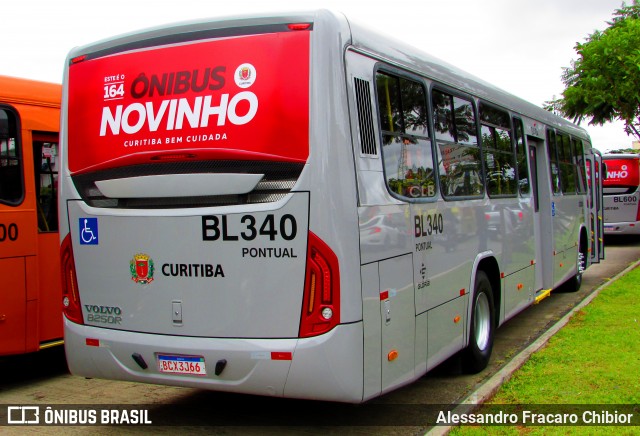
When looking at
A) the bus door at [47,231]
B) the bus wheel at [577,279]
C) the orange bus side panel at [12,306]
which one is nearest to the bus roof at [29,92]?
the bus door at [47,231]

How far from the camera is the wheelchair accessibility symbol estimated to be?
536 centimetres

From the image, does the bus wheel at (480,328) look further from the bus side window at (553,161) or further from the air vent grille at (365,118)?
the bus side window at (553,161)

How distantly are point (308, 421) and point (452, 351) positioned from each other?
59.5 inches

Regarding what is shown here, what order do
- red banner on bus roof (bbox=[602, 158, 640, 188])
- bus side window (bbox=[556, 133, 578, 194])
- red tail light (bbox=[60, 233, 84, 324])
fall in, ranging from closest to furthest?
red tail light (bbox=[60, 233, 84, 324])
bus side window (bbox=[556, 133, 578, 194])
red banner on bus roof (bbox=[602, 158, 640, 188])

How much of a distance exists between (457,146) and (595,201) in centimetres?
854

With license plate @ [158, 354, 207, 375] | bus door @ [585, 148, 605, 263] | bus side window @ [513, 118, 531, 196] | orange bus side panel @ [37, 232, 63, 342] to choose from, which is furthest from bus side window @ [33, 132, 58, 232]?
bus door @ [585, 148, 605, 263]

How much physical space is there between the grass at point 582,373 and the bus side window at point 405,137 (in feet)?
6.20

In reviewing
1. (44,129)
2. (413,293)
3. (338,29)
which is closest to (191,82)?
(338,29)

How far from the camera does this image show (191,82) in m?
4.94

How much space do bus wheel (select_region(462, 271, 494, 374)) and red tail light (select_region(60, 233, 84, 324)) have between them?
3657 mm

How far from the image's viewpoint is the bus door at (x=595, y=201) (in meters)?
13.5

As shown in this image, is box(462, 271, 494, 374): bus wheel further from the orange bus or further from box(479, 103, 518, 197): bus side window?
the orange bus

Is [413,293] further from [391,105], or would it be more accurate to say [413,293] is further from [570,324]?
[570,324]

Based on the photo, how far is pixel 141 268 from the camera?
5125 mm
